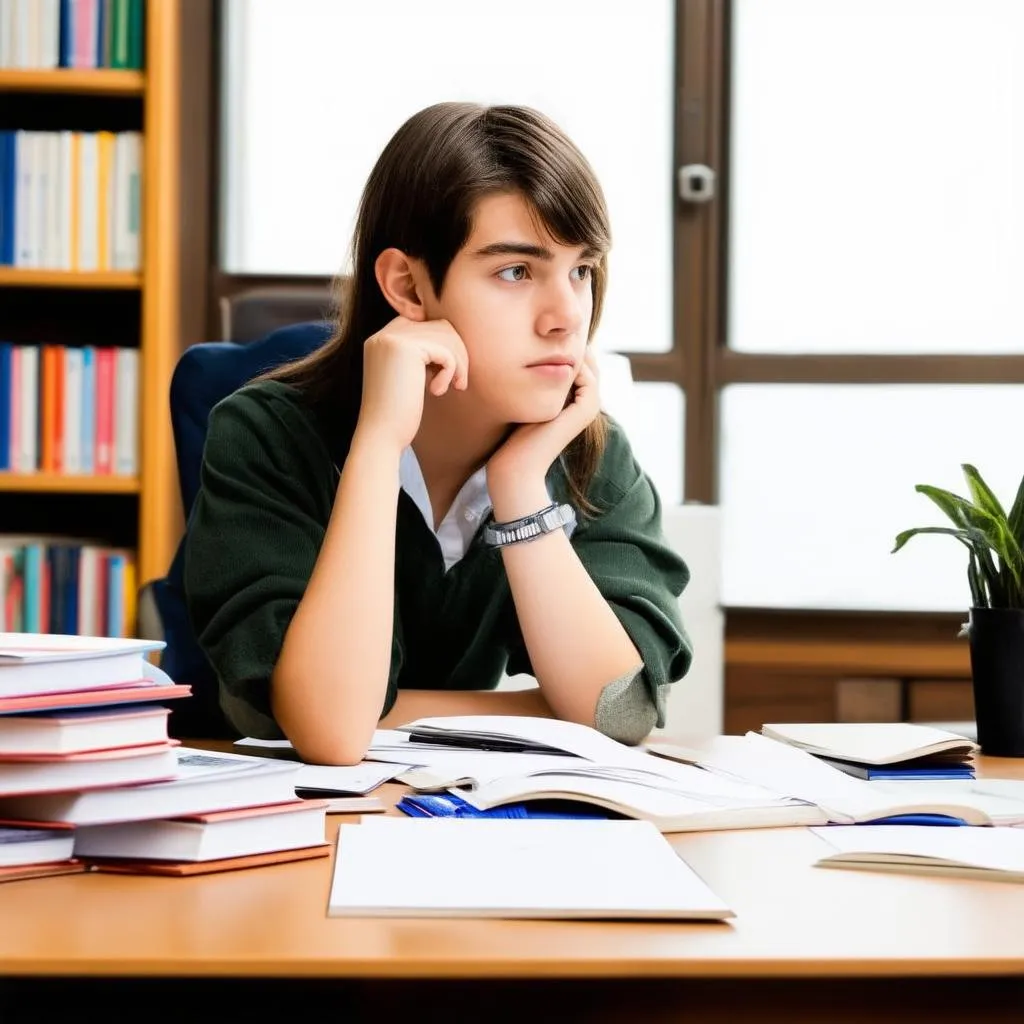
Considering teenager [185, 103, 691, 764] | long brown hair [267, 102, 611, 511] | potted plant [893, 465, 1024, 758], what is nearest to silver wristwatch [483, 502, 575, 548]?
teenager [185, 103, 691, 764]

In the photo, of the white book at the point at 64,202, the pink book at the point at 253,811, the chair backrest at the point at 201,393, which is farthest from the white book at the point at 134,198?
the pink book at the point at 253,811

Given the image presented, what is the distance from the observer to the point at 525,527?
1.41 meters

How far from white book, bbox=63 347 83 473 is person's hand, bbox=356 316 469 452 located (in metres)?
1.56

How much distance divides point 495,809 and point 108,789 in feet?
0.84

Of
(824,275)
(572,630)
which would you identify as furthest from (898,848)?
(824,275)

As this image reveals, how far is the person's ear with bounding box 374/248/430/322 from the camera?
1439 mm

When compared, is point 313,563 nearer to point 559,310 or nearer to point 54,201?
point 559,310

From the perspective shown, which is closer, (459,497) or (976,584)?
(976,584)

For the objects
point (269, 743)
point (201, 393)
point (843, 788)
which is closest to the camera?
point (843, 788)

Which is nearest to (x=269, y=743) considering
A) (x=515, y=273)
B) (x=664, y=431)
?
(x=515, y=273)

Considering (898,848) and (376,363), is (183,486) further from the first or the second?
(898,848)

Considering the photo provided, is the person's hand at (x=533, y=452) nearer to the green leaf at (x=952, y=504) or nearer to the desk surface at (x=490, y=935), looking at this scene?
the green leaf at (x=952, y=504)

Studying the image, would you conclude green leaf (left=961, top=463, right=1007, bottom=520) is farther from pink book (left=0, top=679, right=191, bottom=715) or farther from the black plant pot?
pink book (left=0, top=679, right=191, bottom=715)

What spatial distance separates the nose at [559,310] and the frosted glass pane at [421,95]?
5.87 ft
